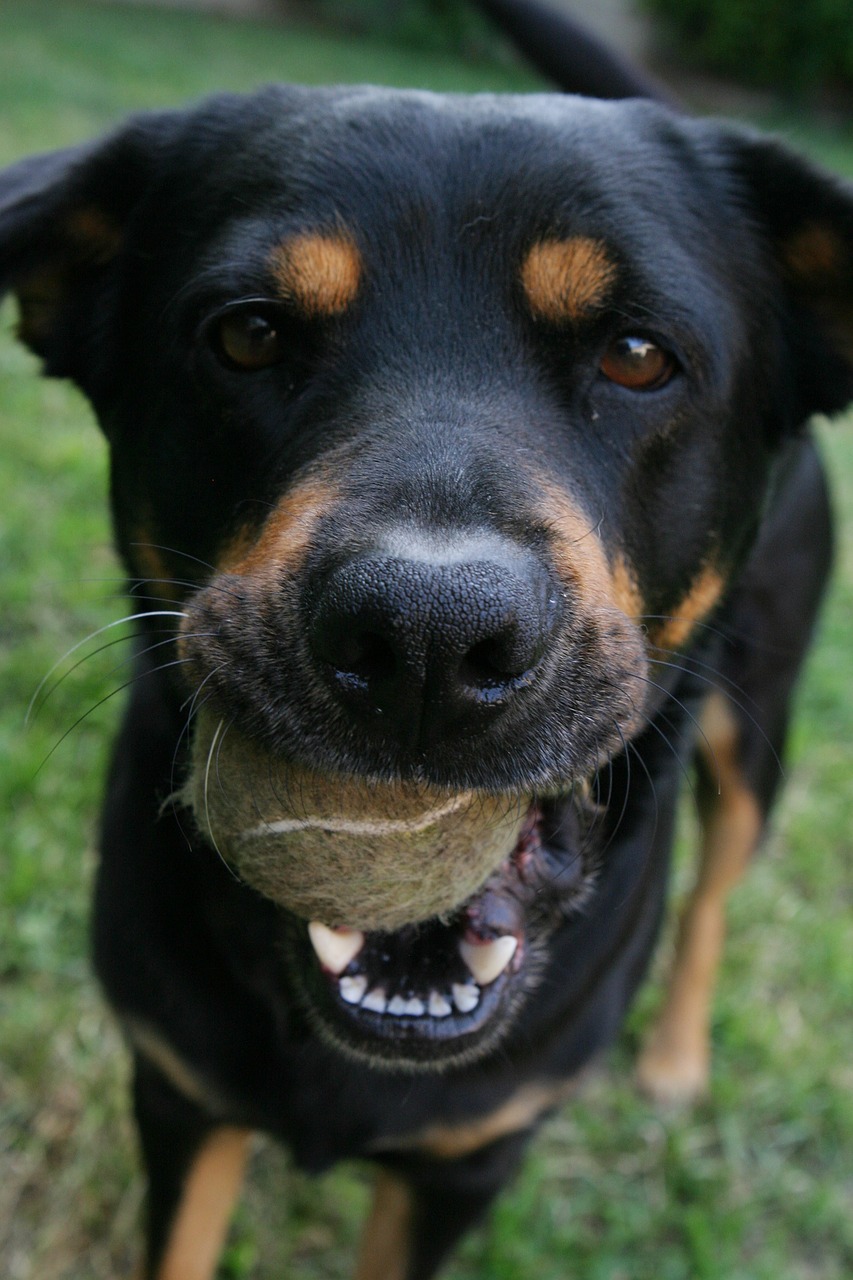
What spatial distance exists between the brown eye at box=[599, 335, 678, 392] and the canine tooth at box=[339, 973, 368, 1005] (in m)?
1.00

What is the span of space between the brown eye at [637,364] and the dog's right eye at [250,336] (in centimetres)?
50

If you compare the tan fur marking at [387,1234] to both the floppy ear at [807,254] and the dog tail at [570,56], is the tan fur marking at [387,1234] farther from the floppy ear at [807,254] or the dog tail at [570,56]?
the dog tail at [570,56]

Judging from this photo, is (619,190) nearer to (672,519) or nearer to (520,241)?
(520,241)

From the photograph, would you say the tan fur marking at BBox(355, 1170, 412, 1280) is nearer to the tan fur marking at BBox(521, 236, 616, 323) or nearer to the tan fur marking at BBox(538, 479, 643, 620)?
the tan fur marking at BBox(538, 479, 643, 620)

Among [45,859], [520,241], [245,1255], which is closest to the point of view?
[520,241]

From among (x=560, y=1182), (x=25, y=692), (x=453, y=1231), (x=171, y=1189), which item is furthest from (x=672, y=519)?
(x=25, y=692)

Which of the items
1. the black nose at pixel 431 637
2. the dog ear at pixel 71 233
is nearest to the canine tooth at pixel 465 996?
the black nose at pixel 431 637

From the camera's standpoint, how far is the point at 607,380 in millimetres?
1911

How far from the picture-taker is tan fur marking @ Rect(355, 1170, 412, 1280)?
7.97ft

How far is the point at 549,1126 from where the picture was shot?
3.06 m

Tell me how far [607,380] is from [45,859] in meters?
2.08

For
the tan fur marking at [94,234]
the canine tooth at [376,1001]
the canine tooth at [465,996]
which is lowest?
the canine tooth at [376,1001]

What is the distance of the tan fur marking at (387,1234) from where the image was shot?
2.43m

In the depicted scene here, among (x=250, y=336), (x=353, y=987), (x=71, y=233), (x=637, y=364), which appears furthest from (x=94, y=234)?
(x=353, y=987)
